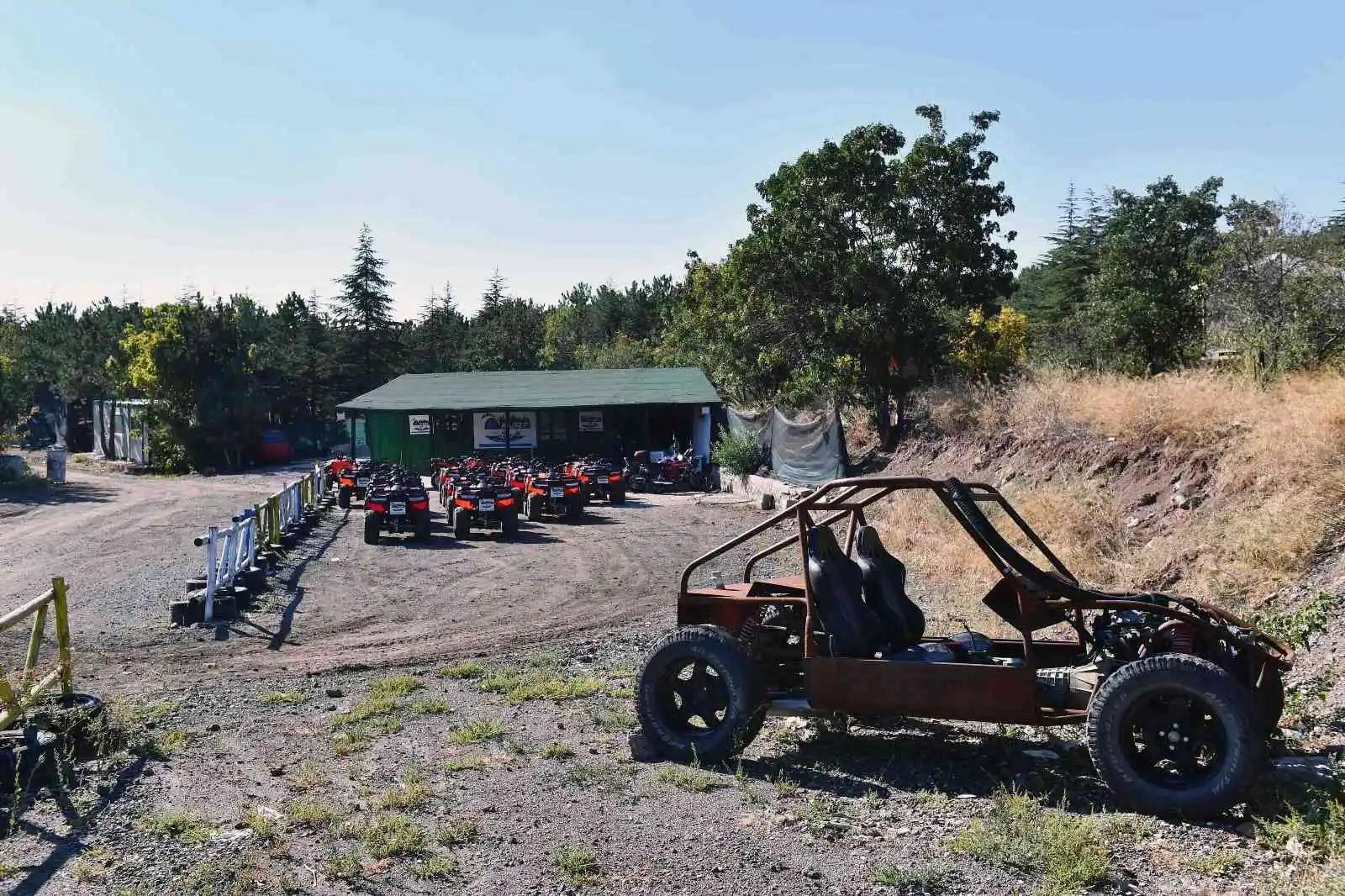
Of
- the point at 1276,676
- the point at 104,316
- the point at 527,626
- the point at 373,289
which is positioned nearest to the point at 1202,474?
the point at 1276,676

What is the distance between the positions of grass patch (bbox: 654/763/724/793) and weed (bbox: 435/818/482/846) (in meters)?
1.04

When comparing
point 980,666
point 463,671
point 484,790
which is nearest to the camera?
point 980,666

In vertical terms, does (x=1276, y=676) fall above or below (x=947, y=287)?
below

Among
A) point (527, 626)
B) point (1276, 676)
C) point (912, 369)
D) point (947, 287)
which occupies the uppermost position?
point (947, 287)

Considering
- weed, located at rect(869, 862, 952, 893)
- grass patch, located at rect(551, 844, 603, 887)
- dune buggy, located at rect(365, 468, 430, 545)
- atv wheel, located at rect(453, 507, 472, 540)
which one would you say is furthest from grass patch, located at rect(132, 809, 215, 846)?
atv wheel, located at rect(453, 507, 472, 540)

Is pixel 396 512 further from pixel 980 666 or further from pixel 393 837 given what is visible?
pixel 980 666

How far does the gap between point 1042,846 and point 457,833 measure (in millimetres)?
2532

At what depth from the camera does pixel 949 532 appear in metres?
12.4

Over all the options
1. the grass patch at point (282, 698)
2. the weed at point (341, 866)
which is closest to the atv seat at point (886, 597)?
the weed at point (341, 866)

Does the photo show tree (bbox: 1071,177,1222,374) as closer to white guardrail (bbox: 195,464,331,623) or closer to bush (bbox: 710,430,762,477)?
bush (bbox: 710,430,762,477)

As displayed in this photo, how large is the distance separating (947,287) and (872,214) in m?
1.97

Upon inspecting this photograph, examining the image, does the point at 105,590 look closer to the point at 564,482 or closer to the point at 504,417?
the point at 564,482

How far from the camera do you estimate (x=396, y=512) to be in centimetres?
Result: 1556

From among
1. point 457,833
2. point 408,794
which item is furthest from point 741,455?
point 457,833
